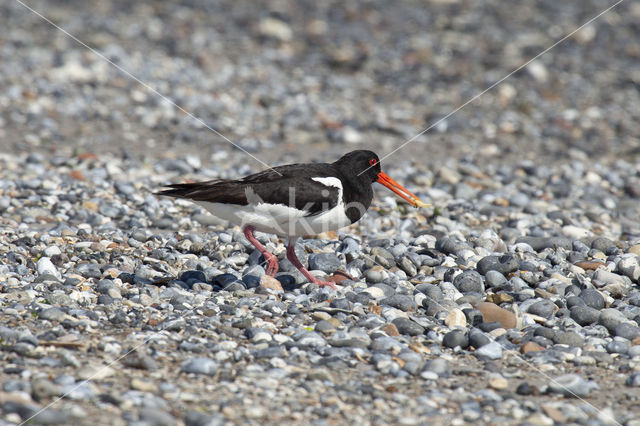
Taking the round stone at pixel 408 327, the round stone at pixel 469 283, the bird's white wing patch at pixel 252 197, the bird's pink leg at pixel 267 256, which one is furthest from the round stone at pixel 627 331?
the bird's white wing patch at pixel 252 197

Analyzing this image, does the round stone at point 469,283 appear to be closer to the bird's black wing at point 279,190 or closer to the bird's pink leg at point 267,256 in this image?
the bird's black wing at point 279,190

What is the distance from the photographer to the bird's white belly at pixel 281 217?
6531 millimetres

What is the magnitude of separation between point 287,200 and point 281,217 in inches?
6.4

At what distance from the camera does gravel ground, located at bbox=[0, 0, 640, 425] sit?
16.6ft

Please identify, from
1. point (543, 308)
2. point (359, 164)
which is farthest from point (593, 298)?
point (359, 164)

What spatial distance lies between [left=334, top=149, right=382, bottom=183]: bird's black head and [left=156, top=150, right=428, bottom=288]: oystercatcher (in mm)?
113

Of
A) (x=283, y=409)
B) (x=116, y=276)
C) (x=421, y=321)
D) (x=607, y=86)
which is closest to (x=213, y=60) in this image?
(x=607, y=86)

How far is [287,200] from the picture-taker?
21.5 ft

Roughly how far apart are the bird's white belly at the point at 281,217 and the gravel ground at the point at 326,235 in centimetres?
53

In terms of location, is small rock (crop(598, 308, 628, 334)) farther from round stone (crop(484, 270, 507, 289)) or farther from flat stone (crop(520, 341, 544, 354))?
round stone (crop(484, 270, 507, 289))

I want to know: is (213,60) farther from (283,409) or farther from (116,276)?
(283,409)

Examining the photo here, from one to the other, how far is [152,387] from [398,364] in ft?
5.90

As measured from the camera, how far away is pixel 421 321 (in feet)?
20.2

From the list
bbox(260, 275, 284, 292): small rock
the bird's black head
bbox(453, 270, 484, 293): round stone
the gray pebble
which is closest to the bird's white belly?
bbox(260, 275, 284, 292): small rock
